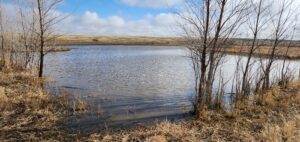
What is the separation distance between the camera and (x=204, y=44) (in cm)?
988

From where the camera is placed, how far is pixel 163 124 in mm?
8422

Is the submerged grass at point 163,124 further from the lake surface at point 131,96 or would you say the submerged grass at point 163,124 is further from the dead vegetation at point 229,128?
the lake surface at point 131,96

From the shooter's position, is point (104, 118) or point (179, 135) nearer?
point (179, 135)

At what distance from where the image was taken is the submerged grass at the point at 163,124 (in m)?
7.50

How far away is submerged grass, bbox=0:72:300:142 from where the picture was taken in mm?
7496

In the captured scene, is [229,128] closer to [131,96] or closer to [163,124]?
[163,124]

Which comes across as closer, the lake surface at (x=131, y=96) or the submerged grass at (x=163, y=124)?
the submerged grass at (x=163, y=124)

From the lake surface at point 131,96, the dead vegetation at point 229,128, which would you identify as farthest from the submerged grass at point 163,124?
the lake surface at point 131,96

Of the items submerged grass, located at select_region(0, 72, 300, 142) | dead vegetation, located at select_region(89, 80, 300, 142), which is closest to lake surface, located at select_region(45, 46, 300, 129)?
submerged grass, located at select_region(0, 72, 300, 142)

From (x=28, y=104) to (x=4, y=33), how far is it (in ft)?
40.2

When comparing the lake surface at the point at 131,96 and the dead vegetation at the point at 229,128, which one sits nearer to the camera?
the dead vegetation at the point at 229,128

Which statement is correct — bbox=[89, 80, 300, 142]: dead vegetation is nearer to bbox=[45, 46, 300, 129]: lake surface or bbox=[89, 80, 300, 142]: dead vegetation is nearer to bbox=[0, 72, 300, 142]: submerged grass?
bbox=[0, 72, 300, 142]: submerged grass

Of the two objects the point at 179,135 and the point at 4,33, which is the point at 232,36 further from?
the point at 4,33

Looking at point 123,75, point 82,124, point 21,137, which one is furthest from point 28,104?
point 123,75
